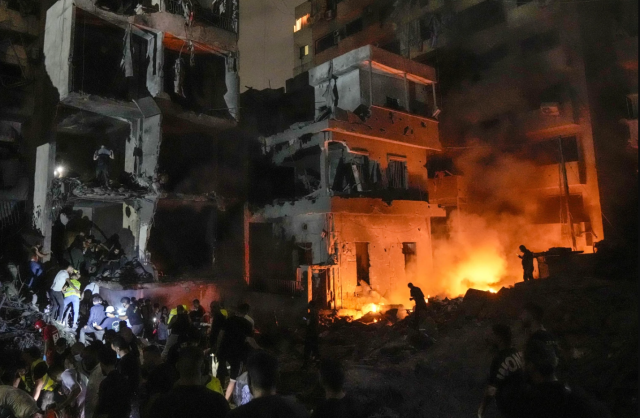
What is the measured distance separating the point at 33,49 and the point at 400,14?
23874 millimetres

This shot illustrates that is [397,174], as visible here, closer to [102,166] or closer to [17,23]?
[102,166]

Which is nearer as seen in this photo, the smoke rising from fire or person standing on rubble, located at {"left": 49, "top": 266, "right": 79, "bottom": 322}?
person standing on rubble, located at {"left": 49, "top": 266, "right": 79, "bottom": 322}

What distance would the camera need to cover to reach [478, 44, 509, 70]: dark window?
2583 centimetres

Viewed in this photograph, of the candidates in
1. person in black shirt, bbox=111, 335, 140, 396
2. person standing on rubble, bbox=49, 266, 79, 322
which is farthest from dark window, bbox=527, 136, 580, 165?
person in black shirt, bbox=111, 335, 140, 396

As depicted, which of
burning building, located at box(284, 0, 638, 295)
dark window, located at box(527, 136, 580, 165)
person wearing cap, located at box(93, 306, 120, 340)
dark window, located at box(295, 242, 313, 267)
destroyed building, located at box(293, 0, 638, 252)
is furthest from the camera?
dark window, located at box(527, 136, 580, 165)

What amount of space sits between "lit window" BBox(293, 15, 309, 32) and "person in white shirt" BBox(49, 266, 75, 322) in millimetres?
37324

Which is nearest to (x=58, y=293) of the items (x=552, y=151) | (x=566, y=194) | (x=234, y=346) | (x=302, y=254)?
(x=234, y=346)

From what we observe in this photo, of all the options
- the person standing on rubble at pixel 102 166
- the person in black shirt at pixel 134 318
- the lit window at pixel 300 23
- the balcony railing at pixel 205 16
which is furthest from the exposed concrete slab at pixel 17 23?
the lit window at pixel 300 23

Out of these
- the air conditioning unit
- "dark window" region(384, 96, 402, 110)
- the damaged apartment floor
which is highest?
"dark window" region(384, 96, 402, 110)

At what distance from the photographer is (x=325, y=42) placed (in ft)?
128

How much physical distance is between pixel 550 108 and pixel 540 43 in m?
4.62

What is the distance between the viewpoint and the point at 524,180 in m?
24.0

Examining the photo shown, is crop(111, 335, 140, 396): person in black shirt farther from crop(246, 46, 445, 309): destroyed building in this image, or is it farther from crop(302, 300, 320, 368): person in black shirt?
crop(246, 46, 445, 309): destroyed building

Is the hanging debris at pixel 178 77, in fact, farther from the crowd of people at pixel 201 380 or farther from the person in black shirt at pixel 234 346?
the person in black shirt at pixel 234 346
